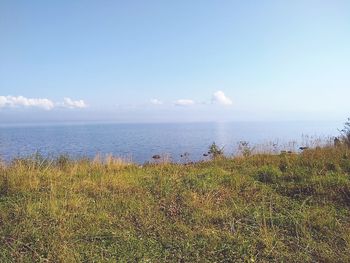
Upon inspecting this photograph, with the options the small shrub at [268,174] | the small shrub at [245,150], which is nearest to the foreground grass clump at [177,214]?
the small shrub at [268,174]

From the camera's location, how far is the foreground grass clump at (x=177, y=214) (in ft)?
16.4

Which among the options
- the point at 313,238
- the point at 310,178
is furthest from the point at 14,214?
the point at 310,178

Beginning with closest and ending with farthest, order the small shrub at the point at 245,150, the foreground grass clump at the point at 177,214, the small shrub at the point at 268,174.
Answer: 1. the foreground grass clump at the point at 177,214
2. the small shrub at the point at 268,174
3. the small shrub at the point at 245,150

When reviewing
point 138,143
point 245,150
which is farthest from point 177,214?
point 138,143

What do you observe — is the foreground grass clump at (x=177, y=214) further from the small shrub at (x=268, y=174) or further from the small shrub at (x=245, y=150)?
the small shrub at (x=245, y=150)

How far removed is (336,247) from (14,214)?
543cm

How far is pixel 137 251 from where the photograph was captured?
500 cm

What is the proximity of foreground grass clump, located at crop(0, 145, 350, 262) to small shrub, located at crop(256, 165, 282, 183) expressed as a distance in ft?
0.09

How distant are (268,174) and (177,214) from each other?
4.13 m

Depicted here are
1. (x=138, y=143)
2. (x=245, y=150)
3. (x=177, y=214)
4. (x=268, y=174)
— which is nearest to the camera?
(x=177, y=214)

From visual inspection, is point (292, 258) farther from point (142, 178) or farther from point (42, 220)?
point (142, 178)

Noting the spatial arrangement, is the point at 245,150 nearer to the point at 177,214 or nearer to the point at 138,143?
the point at 177,214

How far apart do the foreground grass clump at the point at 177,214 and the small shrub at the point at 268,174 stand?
3 cm

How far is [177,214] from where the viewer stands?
6.62m
